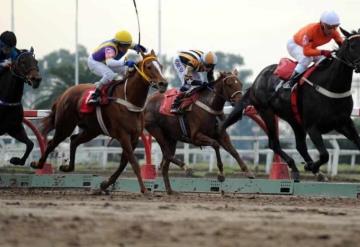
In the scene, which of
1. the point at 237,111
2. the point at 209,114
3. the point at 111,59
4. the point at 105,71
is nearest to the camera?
the point at 111,59

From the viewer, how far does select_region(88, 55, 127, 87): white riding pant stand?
1422cm

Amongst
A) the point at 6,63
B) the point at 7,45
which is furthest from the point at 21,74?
the point at 7,45

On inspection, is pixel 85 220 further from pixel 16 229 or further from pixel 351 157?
pixel 351 157

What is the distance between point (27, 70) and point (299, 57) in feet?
13.0

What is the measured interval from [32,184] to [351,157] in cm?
1253

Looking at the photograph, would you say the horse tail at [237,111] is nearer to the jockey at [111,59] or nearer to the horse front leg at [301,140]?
the horse front leg at [301,140]

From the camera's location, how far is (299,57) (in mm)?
14859

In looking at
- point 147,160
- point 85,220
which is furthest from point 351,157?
point 85,220

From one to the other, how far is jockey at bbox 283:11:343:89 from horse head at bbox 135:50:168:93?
2.02 metres

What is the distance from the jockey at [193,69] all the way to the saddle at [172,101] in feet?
0.34

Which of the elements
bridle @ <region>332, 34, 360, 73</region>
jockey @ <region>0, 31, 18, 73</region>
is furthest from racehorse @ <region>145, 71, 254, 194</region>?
jockey @ <region>0, 31, 18, 73</region>

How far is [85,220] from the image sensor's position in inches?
366

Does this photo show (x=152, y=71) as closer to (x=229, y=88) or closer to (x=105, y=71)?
(x=105, y=71)

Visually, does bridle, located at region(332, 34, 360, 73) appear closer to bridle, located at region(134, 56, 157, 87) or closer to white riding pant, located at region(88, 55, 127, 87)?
bridle, located at region(134, 56, 157, 87)
